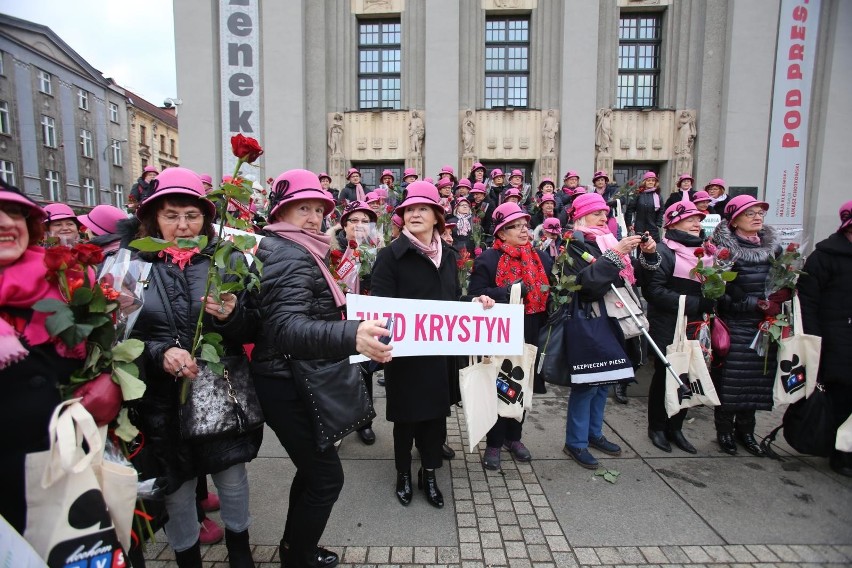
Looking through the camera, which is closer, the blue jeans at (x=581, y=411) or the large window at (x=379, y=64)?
the blue jeans at (x=581, y=411)

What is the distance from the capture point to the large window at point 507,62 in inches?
589

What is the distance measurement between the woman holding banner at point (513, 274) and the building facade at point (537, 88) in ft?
36.2

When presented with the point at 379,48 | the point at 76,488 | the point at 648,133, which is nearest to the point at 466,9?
the point at 379,48

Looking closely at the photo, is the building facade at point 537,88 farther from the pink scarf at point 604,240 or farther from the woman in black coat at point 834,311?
the pink scarf at point 604,240

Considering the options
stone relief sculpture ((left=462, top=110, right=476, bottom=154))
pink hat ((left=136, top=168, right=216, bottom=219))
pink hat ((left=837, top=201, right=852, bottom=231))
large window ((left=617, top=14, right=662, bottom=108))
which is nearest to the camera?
pink hat ((left=136, top=168, right=216, bottom=219))

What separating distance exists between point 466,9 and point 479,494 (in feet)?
49.3

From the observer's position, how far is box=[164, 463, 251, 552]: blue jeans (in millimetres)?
2334

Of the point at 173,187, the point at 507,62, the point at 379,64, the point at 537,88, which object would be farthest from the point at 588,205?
the point at 379,64

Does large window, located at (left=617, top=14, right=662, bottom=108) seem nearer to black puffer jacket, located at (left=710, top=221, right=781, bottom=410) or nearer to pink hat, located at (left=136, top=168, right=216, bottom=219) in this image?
black puffer jacket, located at (left=710, top=221, right=781, bottom=410)

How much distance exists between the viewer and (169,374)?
7.23 feet

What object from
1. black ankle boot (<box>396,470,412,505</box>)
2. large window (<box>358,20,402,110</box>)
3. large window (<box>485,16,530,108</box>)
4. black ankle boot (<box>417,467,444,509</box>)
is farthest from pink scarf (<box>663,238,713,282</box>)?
large window (<box>358,20,402,110</box>)

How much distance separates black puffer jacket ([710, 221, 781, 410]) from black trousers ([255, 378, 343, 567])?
354 cm

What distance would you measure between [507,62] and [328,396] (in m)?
15.3

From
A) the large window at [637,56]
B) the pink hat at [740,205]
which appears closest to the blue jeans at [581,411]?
the pink hat at [740,205]
